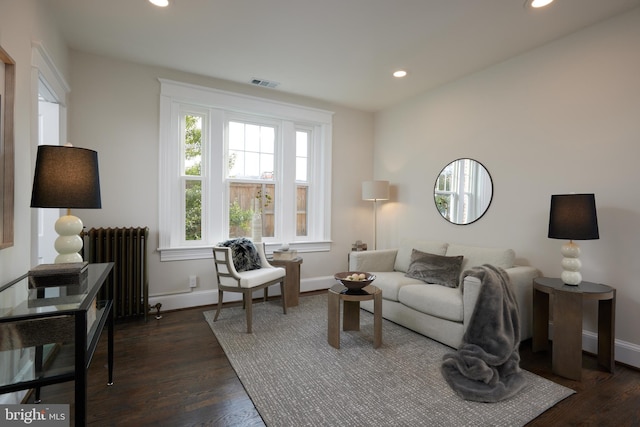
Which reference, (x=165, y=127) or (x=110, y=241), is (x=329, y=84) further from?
(x=110, y=241)

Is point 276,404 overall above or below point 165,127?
below

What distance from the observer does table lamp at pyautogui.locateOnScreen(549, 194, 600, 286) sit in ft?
7.58

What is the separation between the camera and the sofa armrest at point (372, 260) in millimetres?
3697

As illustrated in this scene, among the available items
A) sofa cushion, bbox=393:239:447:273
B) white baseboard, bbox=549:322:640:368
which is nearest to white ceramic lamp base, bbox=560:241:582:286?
white baseboard, bbox=549:322:640:368

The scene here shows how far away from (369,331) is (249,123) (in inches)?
116

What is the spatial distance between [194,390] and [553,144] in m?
3.55

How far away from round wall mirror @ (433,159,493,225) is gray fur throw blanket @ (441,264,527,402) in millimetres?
1163

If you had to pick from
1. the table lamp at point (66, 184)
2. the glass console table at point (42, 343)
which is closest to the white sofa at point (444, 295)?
the glass console table at point (42, 343)

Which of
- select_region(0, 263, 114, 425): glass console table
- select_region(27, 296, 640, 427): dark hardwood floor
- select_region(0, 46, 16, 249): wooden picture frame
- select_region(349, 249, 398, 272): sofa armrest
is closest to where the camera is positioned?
select_region(0, 263, 114, 425): glass console table

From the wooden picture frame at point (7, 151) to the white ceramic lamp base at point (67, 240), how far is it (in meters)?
0.21

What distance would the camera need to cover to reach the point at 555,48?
2.82m

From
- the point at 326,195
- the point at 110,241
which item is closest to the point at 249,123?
the point at 326,195

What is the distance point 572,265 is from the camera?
2.42 m

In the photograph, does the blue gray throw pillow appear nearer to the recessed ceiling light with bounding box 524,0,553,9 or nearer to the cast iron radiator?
the cast iron radiator
